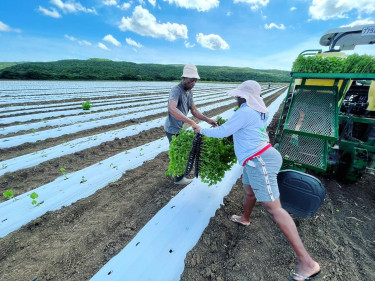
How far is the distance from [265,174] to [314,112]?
2.64 m

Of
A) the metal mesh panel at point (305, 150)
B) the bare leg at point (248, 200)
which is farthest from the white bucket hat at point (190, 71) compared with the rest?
the metal mesh panel at point (305, 150)

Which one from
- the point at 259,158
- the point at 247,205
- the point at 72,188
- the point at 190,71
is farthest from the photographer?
the point at 72,188

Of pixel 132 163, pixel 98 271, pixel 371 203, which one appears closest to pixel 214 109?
pixel 132 163

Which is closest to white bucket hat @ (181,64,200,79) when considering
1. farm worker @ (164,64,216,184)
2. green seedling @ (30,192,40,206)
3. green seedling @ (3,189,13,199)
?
farm worker @ (164,64,216,184)

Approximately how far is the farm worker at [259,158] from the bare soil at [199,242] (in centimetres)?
40

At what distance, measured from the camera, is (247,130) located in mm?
2061

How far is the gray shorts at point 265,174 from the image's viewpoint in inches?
77.7

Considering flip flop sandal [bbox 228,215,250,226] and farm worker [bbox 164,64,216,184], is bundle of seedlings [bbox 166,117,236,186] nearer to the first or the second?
farm worker [bbox 164,64,216,184]

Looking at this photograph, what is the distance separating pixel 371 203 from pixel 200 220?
10.6 feet

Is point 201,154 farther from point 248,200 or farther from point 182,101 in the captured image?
point 182,101

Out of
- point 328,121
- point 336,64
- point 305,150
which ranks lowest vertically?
point 305,150

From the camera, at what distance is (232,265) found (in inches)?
85.9

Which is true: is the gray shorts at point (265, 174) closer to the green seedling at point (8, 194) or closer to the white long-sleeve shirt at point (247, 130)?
the white long-sleeve shirt at point (247, 130)

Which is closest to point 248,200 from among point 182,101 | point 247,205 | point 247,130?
point 247,205
